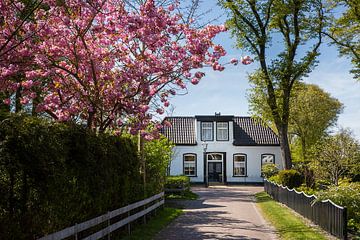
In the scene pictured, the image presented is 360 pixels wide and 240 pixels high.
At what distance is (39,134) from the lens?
21.6 ft

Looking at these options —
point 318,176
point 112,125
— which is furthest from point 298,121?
point 112,125

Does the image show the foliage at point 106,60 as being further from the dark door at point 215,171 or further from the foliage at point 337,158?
the dark door at point 215,171

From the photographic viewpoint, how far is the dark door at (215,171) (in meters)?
40.5

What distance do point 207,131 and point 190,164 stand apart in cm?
340

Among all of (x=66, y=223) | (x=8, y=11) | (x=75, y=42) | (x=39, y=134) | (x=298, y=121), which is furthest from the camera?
(x=298, y=121)

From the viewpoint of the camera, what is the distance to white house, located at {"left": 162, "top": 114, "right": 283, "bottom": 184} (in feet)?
132

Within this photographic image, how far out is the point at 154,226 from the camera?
12.5 metres

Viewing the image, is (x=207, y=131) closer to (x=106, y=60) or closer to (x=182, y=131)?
(x=182, y=131)

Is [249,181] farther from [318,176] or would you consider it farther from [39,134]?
[39,134]

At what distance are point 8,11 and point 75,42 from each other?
2091 mm

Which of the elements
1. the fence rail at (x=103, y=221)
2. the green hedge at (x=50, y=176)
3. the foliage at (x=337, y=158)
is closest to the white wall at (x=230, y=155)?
the foliage at (x=337, y=158)

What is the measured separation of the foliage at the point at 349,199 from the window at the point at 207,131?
28.7 metres

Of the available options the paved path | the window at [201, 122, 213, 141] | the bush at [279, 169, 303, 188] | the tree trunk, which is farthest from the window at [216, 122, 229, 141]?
the paved path

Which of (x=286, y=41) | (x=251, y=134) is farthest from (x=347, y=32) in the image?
(x=251, y=134)
